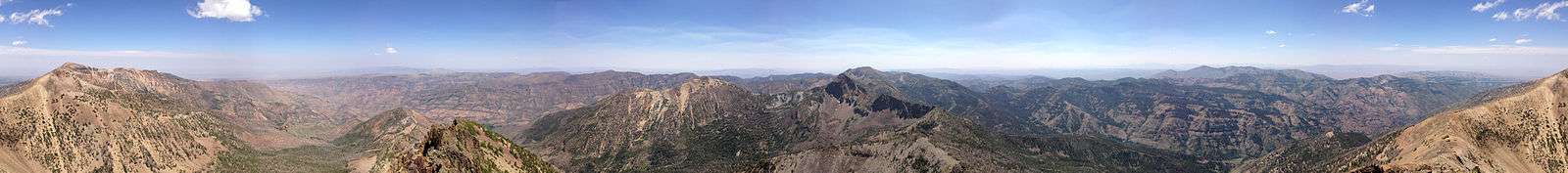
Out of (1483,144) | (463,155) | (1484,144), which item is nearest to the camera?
(463,155)

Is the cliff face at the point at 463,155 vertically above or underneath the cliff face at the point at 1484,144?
above

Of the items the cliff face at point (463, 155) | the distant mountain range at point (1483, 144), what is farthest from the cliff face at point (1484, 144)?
the cliff face at point (463, 155)

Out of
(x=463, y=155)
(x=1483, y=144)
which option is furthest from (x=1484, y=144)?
(x=463, y=155)

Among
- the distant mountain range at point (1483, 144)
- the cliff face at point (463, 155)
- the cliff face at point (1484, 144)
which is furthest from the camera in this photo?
the cliff face at point (1484, 144)

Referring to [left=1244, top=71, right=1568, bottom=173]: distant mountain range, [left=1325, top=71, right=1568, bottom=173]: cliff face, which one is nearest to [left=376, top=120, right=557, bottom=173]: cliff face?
[left=1244, top=71, right=1568, bottom=173]: distant mountain range

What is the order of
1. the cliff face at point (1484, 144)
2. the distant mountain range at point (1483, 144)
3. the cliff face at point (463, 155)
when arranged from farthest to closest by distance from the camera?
the cliff face at point (1484, 144) → the distant mountain range at point (1483, 144) → the cliff face at point (463, 155)

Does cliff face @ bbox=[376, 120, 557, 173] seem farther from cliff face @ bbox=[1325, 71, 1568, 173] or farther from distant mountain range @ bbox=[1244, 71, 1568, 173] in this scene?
cliff face @ bbox=[1325, 71, 1568, 173]

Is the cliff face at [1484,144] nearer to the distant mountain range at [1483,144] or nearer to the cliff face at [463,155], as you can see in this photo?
the distant mountain range at [1483,144]

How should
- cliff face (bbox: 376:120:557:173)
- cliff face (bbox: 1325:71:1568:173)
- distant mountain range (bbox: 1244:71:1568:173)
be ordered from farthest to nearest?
cliff face (bbox: 1325:71:1568:173) < distant mountain range (bbox: 1244:71:1568:173) < cliff face (bbox: 376:120:557:173)

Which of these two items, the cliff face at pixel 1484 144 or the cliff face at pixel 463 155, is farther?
the cliff face at pixel 1484 144

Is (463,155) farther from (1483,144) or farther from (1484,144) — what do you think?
(1484,144)

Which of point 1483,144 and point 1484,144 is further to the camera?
point 1484,144
